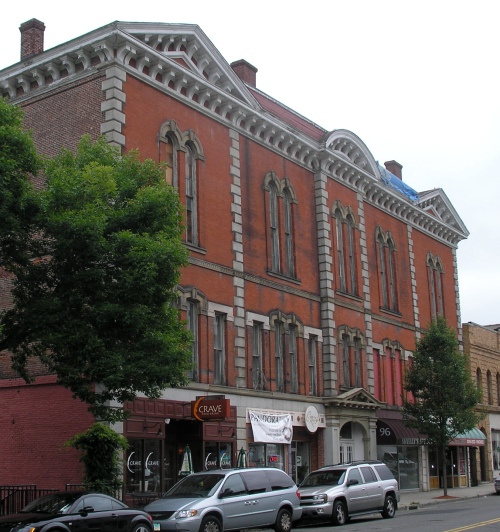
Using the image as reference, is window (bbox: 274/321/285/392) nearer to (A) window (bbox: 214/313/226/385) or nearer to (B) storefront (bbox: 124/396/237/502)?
(A) window (bbox: 214/313/226/385)

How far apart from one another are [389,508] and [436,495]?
41.5 ft

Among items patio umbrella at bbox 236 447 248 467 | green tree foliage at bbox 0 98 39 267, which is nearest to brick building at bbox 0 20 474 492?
patio umbrella at bbox 236 447 248 467

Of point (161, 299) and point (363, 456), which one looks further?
point (363, 456)

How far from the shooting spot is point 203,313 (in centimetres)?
2823

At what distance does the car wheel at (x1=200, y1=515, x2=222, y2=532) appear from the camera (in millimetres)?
18516

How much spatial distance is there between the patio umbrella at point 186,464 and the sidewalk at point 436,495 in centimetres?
880

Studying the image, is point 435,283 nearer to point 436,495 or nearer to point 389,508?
point 436,495

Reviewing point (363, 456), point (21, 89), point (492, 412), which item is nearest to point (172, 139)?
point (21, 89)

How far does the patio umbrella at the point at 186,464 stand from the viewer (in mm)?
26641

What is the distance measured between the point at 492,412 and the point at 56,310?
39.5 m

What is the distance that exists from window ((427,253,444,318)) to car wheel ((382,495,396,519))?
21503 mm

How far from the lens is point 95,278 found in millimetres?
18734

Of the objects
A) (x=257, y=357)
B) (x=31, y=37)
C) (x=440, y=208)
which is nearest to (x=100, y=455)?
(x=257, y=357)

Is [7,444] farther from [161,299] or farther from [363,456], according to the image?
[363,456]
